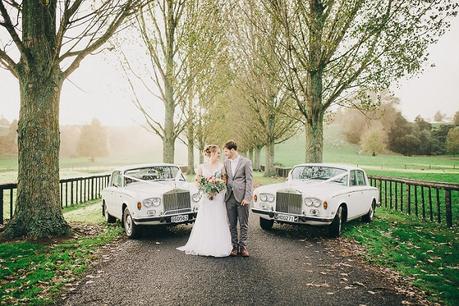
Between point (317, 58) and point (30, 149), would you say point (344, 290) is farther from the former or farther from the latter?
point (317, 58)

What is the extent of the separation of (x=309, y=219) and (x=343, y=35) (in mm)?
7494

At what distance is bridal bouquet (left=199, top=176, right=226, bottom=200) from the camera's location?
6797 millimetres

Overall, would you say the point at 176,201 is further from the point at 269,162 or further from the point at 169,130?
the point at 269,162

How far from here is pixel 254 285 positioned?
4820 millimetres

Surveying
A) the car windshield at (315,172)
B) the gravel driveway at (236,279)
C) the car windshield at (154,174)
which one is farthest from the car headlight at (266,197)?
the car windshield at (154,174)

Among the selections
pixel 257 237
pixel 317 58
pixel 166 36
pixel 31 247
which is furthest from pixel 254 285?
pixel 166 36

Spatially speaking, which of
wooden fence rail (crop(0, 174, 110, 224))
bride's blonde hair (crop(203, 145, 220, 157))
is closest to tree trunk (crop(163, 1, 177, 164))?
wooden fence rail (crop(0, 174, 110, 224))

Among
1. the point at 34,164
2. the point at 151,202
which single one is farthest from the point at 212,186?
the point at 34,164

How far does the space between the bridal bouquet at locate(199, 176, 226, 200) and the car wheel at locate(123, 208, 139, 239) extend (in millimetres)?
2269

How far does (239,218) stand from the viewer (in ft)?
21.7

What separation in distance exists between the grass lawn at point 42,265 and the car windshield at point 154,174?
1698mm

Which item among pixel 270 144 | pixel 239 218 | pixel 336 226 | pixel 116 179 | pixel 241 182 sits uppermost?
pixel 270 144

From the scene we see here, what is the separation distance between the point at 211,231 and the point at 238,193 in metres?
0.95

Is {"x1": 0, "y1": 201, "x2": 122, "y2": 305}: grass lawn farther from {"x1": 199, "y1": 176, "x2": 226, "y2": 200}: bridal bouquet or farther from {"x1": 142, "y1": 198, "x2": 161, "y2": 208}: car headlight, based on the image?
{"x1": 199, "y1": 176, "x2": 226, "y2": 200}: bridal bouquet
